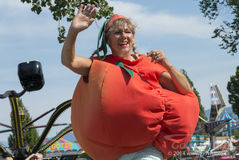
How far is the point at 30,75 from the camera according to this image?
499 centimetres

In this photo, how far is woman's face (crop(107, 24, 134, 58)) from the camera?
2971mm

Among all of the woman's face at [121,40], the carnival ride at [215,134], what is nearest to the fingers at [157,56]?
the woman's face at [121,40]

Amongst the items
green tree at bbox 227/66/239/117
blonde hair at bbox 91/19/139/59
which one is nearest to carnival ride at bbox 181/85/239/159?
green tree at bbox 227/66/239/117

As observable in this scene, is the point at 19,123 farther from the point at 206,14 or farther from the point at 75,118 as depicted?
the point at 206,14

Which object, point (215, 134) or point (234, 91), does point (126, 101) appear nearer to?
point (215, 134)

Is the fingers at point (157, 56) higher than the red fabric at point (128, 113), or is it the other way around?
the fingers at point (157, 56)

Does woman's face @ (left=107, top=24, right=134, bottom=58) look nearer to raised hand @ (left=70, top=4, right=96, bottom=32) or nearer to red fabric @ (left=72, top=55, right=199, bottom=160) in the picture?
red fabric @ (left=72, top=55, right=199, bottom=160)

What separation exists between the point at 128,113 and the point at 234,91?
1508 inches

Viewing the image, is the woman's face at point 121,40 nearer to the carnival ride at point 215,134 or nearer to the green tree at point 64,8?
the green tree at point 64,8

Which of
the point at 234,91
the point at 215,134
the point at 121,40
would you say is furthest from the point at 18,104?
the point at 234,91

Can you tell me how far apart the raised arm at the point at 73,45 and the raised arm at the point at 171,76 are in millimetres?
536

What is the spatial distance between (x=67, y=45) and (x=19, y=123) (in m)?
2.78

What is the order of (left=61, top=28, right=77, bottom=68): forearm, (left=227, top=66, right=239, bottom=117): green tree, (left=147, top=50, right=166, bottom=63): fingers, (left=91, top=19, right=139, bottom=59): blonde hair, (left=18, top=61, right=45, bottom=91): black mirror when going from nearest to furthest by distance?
(left=61, top=28, right=77, bottom=68): forearm
(left=147, top=50, right=166, bottom=63): fingers
(left=91, top=19, right=139, bottom=59): blonde hair
(left=18, top=61, right=45, bottom=91): black mirror
(left=227, top=66, right=239, bottom=117): green tree

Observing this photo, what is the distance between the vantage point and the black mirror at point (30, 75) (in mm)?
4980
